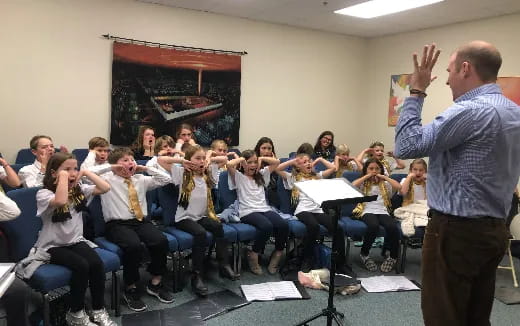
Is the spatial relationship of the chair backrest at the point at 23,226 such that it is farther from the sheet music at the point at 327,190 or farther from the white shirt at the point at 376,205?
the white shirt at the point at 376,205

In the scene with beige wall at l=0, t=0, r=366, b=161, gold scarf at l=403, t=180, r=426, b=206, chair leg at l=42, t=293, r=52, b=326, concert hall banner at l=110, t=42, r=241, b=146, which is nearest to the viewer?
chair leg at l=42, t=293, r=52, b=326

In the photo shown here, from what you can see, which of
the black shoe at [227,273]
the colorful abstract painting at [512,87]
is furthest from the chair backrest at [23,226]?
the colorful abstract painting at [512,87]

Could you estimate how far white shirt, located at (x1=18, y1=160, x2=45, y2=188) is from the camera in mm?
3607

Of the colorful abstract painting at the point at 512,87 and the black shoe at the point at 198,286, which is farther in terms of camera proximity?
the colorful abstract painting at the point at 512,87

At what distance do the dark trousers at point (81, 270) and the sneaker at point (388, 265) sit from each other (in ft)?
8.39

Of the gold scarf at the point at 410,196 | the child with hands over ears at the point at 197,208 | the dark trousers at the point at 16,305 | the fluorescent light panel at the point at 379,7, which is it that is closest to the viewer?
the dark trousers at the point at 16,305

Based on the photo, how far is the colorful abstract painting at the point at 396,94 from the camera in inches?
260

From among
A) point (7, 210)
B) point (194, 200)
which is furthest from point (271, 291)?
point (7, 210)

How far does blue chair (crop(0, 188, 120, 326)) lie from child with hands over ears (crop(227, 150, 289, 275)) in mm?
1333

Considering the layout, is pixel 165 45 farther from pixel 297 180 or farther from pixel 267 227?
pixel 267 227

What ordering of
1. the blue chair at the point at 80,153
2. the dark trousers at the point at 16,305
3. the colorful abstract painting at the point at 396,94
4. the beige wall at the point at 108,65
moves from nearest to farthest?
the dark trousers at the point at 16,305
the beige wall at the point at 108,65
the blue chair at the point at 80,153
the colorful abstract painting at the point at 396,94

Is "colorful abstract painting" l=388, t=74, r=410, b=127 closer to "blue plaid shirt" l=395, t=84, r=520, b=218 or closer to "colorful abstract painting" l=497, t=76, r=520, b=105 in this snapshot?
"colorful abstract painting" l=497, t=76, r=520, b=105

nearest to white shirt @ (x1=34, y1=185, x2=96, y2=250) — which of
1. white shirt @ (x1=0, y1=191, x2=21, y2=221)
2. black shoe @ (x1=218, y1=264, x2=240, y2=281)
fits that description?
white shirt @ (x1=0, y1=191, x2=21, y2=221)

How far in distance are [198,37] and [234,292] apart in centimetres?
355
